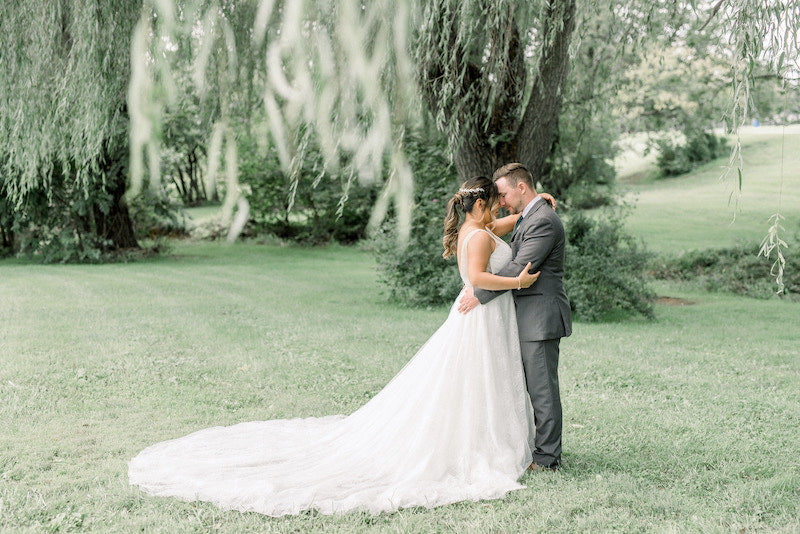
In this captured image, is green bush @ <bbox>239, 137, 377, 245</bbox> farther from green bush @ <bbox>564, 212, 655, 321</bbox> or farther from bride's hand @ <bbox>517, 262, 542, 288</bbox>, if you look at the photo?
bride's hand @ <bbox>517, 262, 542, 288</bbox>

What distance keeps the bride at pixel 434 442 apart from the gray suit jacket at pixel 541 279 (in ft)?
0.29

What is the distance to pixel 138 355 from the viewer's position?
761 cm

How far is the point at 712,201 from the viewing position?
92.2ft

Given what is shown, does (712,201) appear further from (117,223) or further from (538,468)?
(538,468)

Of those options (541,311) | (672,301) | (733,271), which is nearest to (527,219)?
(541,311)

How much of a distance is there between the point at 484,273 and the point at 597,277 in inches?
249

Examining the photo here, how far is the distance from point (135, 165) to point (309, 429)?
9.50 feet

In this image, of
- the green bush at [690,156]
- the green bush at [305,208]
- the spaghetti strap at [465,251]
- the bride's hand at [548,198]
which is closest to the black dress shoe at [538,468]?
the spaghetti strap at [465,251]

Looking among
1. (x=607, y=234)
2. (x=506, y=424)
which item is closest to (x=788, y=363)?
(x=607, y=234)

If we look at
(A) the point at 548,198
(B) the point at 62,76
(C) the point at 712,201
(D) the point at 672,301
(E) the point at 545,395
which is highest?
(B) the point at 62,76

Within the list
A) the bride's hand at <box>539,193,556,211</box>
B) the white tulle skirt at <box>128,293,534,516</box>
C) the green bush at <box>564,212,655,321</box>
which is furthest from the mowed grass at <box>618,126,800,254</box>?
the white tulle skirt at <box>128,293,534,516</box>

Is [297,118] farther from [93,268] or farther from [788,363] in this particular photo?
[93,268]

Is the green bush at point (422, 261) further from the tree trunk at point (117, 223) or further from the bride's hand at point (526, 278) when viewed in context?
the tree trunk at point (117, 223)

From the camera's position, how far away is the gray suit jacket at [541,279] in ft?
13.8
